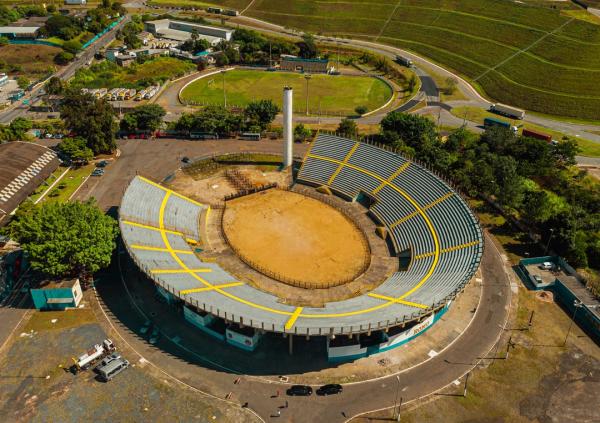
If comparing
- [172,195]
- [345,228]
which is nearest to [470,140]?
[345,228]

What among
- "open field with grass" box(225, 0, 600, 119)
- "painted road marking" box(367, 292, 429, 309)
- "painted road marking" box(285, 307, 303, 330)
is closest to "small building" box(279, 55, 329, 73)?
"open field with grass" box(225, 0, 600, 119)

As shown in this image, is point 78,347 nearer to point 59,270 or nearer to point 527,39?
point 59,270

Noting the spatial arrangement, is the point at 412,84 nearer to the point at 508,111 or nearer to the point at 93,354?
the point at 508,111

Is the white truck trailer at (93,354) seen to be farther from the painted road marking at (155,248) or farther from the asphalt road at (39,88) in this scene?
the asphalt road at (39,88)

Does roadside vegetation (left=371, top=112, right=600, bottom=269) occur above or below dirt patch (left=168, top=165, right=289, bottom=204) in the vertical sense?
above

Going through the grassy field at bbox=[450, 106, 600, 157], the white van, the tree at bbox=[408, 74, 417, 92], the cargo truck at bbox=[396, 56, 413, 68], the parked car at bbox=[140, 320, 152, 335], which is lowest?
the parked car at bbox=[140, 320, 152, 335]

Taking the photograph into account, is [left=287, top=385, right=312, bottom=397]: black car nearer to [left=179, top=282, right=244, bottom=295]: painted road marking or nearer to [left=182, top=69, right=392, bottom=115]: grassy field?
[left=179, top=282, right=244, bottom=295]: painted road marking
